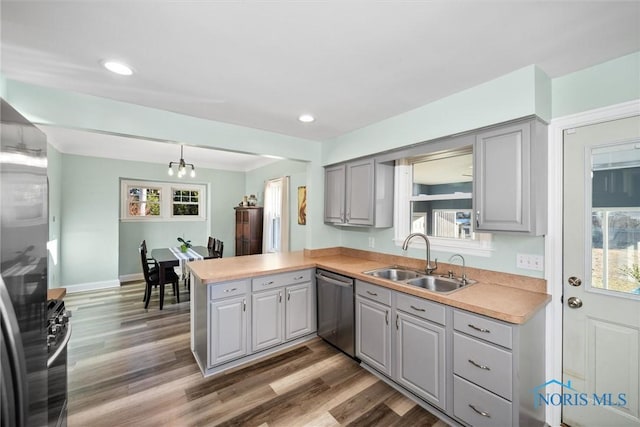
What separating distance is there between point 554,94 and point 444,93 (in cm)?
72

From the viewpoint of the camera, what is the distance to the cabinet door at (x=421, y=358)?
6.12 feet

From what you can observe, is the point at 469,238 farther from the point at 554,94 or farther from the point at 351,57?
the point at 351,57

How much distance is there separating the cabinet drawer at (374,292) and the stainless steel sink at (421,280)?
0.44 feet

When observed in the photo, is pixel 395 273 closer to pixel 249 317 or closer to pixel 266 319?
pixel 266 319

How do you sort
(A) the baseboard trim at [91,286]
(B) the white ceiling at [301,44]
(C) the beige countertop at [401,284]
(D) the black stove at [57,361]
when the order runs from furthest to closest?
(A) the baseboard trim at [91,286]
(C) the beige countertop at [401,284]
(B) the white ceiling at [301,44]
(D) the black stove at [57,361]

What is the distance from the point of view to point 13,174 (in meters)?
0.77

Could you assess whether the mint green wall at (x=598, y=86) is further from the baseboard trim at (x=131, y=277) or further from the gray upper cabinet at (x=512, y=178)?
the baseboard trim at (x=131, y=277)

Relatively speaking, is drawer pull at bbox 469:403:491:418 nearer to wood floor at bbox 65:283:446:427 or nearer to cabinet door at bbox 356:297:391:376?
wood floor at bbox 65:283:446:427

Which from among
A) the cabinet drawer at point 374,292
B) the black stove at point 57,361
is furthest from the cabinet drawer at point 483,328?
the black stove at point 57,361

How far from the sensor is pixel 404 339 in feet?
6.90

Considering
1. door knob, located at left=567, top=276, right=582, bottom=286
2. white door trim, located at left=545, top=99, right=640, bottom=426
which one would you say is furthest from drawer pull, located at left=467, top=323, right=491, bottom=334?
door knob, located at left=567, top=276, right=582, bottom=286

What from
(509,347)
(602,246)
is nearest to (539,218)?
(602,246)

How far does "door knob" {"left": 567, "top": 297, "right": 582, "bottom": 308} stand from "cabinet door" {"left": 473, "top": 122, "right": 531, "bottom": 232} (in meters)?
0.58

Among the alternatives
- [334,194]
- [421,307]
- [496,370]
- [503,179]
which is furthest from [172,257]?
[503,179]
